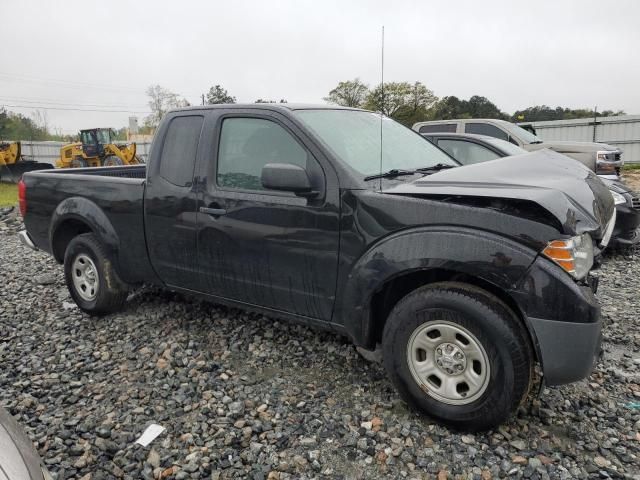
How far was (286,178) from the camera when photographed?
2.95 metres

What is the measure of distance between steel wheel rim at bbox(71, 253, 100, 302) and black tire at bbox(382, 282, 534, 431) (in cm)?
296

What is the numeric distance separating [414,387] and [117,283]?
9.47ft

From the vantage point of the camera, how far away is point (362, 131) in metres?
3.59

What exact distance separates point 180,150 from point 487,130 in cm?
768

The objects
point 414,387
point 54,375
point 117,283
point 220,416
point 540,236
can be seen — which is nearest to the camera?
point 540,236

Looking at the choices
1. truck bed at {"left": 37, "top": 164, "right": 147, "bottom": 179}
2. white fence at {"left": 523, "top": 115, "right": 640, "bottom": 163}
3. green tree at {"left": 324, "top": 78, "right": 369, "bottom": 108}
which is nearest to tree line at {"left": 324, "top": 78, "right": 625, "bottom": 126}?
green tree at {"left": 324, "top": 78, "right": 369, "bottom": 108}

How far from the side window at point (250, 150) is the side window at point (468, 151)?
14.0 ft

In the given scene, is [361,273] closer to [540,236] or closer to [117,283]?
[540,236]

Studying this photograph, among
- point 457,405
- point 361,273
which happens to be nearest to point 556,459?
point 457,405

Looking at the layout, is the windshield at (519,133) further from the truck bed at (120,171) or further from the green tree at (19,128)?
the green tree at (19,128)

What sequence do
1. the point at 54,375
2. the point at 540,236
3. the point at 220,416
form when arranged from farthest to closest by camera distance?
the point at 54,375 < the point at 220,416 < the point at 540,236

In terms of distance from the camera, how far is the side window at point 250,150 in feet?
10.9

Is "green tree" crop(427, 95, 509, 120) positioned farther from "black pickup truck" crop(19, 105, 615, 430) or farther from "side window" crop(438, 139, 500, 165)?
"black pickup truck" crop(19, 105, 615, 430)

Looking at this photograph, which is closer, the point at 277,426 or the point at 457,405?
the point at 457,405
